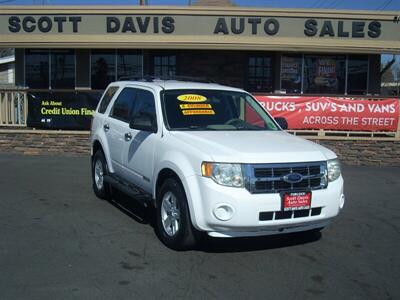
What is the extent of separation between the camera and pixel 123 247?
230 inches

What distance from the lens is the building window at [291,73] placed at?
17.1m

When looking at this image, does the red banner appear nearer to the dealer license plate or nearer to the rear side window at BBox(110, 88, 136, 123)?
the rear side window at BBox(110, 88, 136, 123)

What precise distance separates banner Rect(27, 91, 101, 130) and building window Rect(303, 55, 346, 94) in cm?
715

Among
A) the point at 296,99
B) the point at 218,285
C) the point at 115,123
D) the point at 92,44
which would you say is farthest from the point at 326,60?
the point at 218,285

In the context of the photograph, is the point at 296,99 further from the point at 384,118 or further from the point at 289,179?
the point at 289,179

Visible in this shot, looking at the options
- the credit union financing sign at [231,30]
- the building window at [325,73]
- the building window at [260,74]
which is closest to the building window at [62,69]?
the credit union financing sign at [231,30]

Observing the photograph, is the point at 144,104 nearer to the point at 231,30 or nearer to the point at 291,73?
the point at 231,30

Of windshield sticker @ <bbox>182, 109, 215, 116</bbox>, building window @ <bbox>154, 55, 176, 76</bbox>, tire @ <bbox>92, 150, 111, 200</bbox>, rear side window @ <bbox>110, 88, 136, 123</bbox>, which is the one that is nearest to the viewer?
windshield sticker @ <bbox>182, 109, 215, 116</bbox>

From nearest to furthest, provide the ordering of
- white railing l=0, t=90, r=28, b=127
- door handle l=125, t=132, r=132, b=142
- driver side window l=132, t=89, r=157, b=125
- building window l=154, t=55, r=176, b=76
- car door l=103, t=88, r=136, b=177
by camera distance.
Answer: driver side window l=132, t=89, r=157, b=125 < door handle l=125, t=132, r=132, b=142 < car door l=103, t=88, r=136, b=177 < white railing l=0, t=90, r=28, b=127 < building window l=154, t=55, r=176, b=76

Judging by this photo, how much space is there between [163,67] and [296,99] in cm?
539

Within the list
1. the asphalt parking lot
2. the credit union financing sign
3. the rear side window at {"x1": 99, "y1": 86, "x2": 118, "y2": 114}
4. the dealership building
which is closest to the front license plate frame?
the asphalt parking lot

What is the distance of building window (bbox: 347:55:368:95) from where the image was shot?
56.4 ft

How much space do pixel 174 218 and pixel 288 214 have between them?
1.23m

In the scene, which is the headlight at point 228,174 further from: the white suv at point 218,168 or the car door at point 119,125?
the car door at point 119,125
